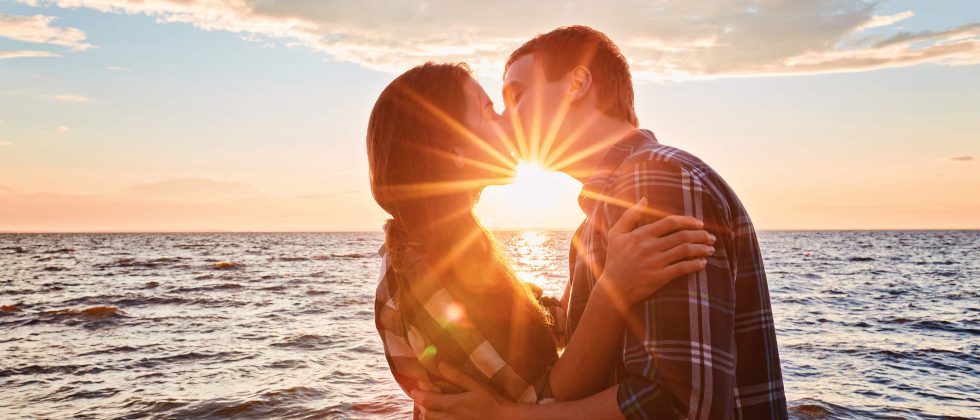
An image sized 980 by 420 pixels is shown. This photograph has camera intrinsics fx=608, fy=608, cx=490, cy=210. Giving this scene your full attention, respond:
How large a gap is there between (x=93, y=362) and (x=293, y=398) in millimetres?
5304

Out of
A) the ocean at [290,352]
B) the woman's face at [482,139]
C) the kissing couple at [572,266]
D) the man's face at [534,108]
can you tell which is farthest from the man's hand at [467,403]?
the ocean at [290,352]

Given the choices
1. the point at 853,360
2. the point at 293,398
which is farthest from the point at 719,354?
the point at 853,360

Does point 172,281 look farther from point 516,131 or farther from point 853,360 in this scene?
point 516,131

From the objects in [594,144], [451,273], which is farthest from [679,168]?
[451,273]

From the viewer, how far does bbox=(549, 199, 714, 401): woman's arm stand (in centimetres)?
168

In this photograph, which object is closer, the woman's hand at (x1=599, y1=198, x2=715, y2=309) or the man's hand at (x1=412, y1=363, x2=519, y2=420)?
the woman's hand at (x1=599, y1=198, x2=715, y2=309)

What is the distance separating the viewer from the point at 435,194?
2488mm

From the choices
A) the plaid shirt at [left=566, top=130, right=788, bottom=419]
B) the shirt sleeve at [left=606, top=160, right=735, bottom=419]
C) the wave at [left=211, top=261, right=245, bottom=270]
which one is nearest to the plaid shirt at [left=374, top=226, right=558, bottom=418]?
the plaid shirt at [left=566, top=130, right=788, bottom=419]

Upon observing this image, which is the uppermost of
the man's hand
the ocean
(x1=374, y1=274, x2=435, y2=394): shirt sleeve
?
(x1=374, y1=274, x2=435, y2=394): shirt sleeve

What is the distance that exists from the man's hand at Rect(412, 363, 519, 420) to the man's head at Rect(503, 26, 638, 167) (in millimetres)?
1010

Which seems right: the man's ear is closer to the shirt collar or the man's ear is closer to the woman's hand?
the shirt collar

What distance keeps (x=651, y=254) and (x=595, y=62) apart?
1.11 meters

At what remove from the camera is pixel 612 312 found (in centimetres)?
182

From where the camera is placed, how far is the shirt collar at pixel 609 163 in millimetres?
2133
